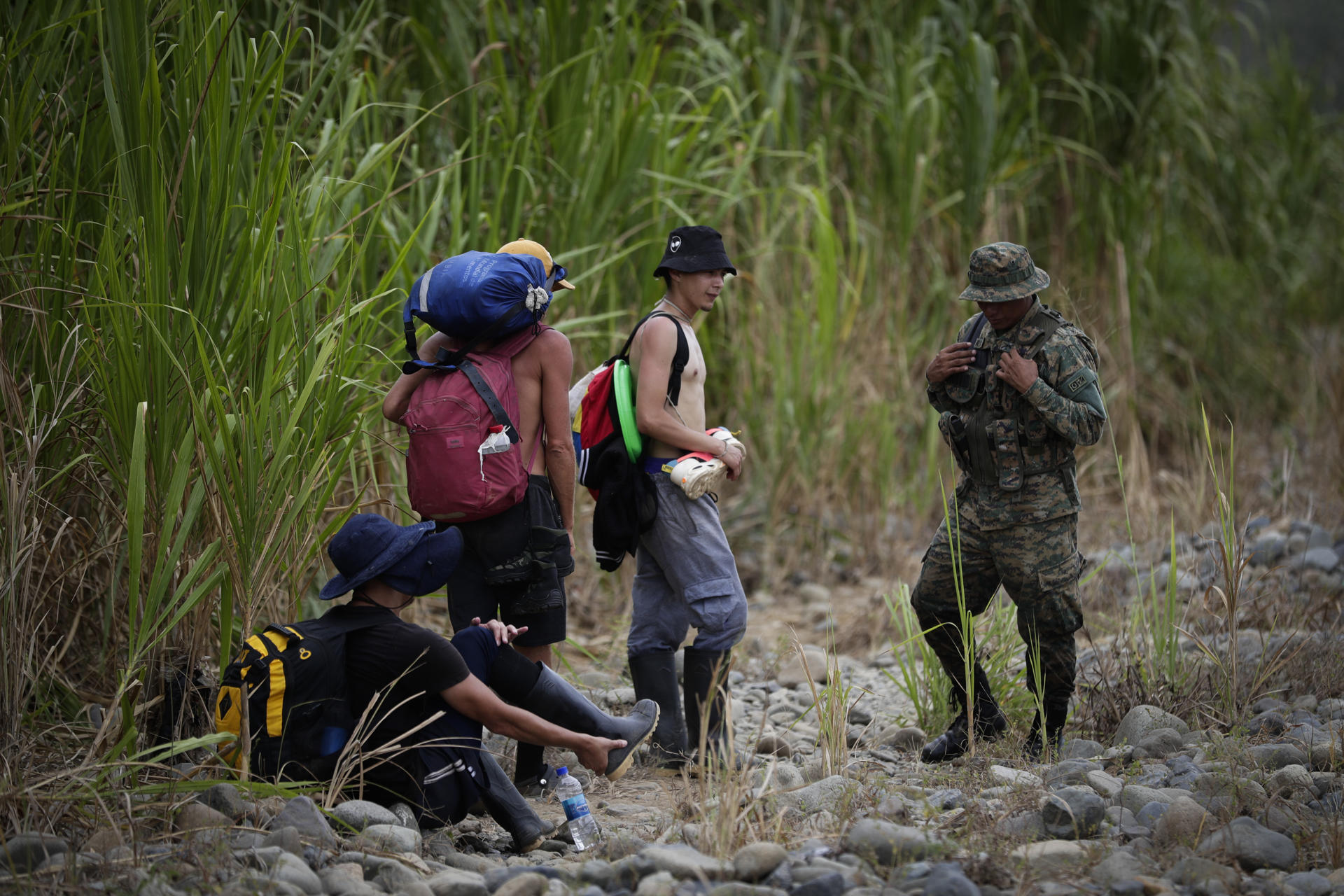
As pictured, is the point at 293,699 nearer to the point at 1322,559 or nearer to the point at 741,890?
the point at 741,890

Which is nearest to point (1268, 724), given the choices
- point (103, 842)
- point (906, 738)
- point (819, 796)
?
point (906, 738)

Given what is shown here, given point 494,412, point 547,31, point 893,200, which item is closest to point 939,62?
point 893,200

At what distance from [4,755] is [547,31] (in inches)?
158

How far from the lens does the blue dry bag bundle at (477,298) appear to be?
3.43m

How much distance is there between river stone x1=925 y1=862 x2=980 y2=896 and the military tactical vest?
1415 millimetres

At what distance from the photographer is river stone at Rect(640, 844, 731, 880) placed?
2.73m

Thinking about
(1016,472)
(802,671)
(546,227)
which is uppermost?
(546,227)

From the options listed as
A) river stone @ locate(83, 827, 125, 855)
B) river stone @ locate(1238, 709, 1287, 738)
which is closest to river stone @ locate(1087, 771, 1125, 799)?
river stone @ locate(1238, 709, 1287, 738)

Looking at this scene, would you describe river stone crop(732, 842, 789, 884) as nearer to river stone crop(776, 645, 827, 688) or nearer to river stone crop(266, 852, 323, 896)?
river stone crop(266, 852, 323, 896)

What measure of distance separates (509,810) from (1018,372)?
196 cm

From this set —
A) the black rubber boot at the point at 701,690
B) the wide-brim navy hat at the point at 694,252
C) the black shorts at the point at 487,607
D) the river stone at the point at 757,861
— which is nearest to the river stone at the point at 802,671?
the black rubber boot at the point at 701,690

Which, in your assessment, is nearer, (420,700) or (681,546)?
(420,700)

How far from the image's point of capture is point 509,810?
125 inches

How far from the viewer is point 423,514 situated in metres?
3.48
